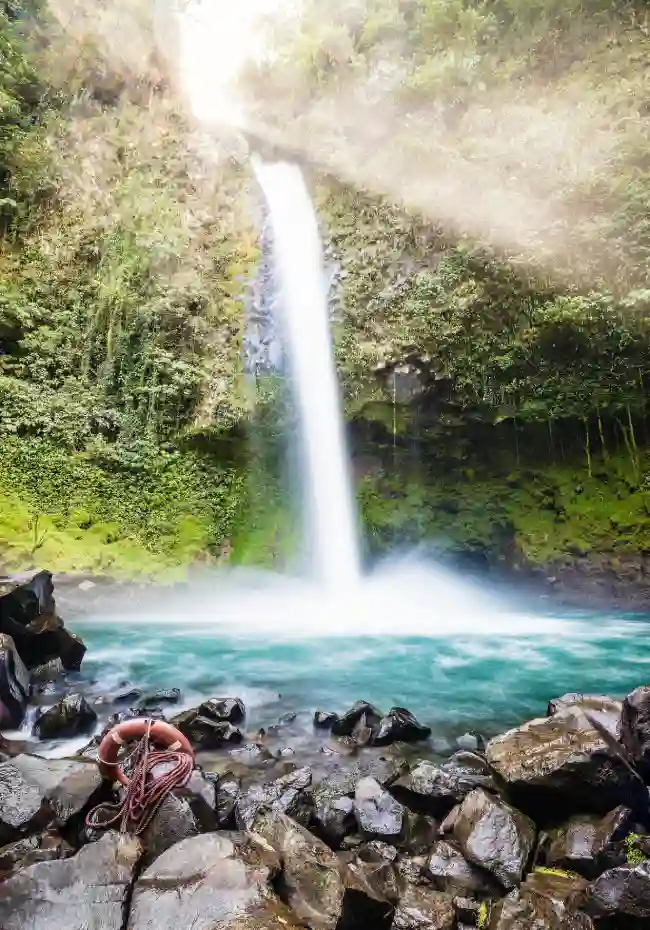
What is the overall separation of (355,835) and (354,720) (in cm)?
185

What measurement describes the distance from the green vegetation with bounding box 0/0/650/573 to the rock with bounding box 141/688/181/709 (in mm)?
6674

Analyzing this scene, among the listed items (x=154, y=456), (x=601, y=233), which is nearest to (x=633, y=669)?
(x=601, y=233)

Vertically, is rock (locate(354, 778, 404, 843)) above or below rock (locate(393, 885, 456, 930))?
above

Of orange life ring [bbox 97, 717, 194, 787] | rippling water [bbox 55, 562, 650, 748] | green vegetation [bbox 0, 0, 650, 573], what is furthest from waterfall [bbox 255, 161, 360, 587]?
orange life ring [bbox 97, 717, 194, 787]

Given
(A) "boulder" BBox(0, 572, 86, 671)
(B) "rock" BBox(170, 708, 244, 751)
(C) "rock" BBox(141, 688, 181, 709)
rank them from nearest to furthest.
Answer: (B) "rock" BBox(170, 708, 244, 751) → (C) "rock" BBox(141, 688, 181, 709) → (A) "boulder" BBox(0, 572, 86, 671)

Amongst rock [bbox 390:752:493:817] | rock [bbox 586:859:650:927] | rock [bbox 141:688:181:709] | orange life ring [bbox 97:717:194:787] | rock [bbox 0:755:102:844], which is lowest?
rock [bbox 141:688:181:709]

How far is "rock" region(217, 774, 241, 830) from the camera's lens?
3738 millimetres

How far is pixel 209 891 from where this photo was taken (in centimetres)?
256

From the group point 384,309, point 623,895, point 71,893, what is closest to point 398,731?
point 623,895

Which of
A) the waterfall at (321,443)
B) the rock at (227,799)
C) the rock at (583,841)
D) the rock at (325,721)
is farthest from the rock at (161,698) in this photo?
the waterfall at (321,443)

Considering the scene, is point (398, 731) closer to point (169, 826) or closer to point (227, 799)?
point (227, 799)

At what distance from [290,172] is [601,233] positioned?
10376 millimetres

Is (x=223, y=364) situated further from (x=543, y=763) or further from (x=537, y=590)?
(x=543, y=763)

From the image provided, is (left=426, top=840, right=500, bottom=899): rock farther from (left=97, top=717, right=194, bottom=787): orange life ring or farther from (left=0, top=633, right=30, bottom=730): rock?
(left=0, top=633, right=30, bottom=730): rock
